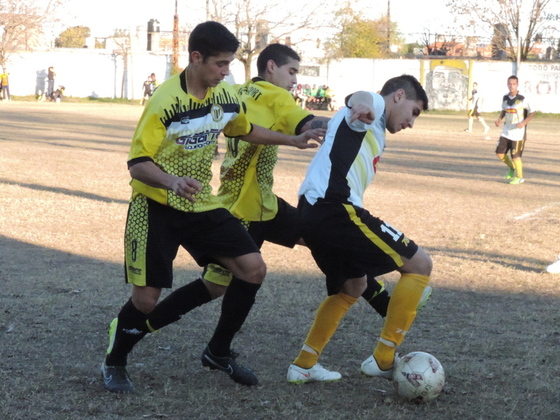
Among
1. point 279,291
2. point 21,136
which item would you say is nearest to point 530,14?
point 21,136

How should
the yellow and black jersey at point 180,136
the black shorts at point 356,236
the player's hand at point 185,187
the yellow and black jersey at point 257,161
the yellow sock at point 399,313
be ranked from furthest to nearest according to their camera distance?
the yellow and black jersey at point 257,161, the yellow sock at point 399,313, the black shorts at point 356,236, the yellow and black jersey at point 180,136, the player's hand at point 185,187

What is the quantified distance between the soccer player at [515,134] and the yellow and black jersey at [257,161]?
10677 millimetres

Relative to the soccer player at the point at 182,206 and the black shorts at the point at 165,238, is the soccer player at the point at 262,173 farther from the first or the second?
the black shorts at the point at 165,238

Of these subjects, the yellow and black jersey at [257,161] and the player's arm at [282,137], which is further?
the yellow and black jersey at [257,161]

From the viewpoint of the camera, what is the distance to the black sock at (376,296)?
4965 mm

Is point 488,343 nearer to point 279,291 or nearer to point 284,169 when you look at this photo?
point 279,291

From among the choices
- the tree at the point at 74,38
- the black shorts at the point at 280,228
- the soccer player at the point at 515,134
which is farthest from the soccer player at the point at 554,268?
the tree at the point at 74,38

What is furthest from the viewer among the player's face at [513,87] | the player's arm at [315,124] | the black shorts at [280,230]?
the player's face at [513,87]

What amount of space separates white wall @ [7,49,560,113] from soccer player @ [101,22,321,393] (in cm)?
4480

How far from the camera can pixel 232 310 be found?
426 centimetres

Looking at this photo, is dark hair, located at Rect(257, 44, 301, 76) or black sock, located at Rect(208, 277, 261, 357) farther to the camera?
dark hair, located at Rect(257, 44, 301, 76)

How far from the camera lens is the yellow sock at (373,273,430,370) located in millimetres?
4176

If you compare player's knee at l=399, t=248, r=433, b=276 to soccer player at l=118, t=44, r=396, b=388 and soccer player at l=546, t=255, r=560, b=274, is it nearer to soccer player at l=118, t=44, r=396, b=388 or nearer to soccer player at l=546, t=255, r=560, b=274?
soccer player at l=118, t=44, r=396, b=388

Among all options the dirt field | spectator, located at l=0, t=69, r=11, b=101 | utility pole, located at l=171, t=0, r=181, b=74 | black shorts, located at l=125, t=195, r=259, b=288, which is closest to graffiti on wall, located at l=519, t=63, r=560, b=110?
utility pole, located at l=171, t=0, r=181, b=74
